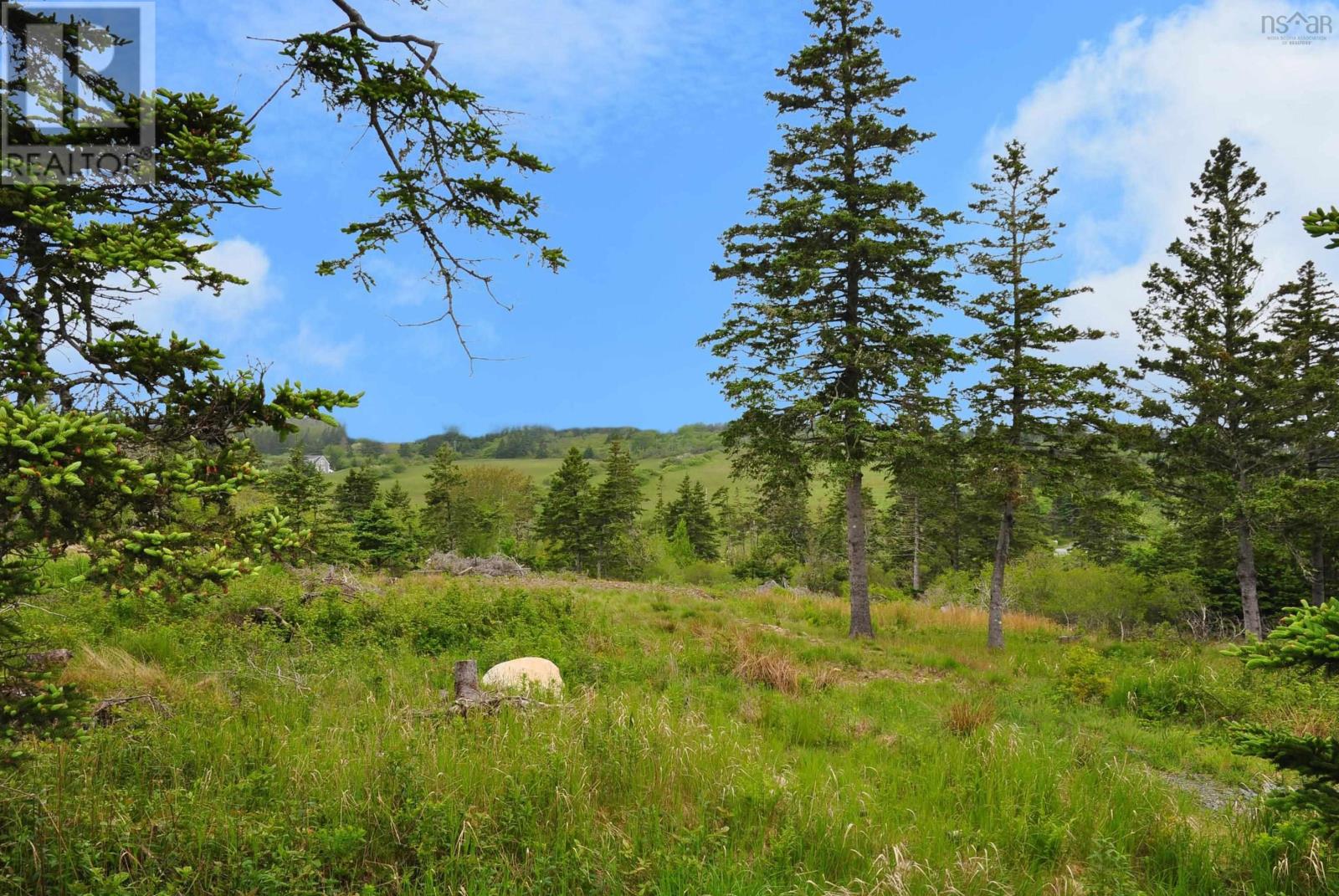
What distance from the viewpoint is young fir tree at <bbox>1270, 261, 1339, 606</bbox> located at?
16.8 metres

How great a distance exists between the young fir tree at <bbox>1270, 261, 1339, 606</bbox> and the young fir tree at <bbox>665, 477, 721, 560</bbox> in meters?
41.4

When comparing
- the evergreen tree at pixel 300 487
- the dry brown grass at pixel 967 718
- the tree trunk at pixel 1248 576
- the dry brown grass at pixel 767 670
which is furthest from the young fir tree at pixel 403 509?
the tree trunk at pixel 1248 576

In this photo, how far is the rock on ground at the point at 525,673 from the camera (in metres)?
8.07

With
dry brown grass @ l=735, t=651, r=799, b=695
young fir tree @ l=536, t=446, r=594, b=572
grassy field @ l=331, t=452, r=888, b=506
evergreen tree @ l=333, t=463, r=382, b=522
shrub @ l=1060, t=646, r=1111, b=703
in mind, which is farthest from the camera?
grassy field @ l=331, t=452, r=888, b=506

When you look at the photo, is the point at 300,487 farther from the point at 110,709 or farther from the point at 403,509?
the point at 110,709

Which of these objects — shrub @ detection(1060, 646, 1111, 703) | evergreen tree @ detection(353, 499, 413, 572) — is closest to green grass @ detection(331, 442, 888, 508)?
evergreen tree @ detection(353, 499, 413, 572)

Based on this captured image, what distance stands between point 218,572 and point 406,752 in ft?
7.78

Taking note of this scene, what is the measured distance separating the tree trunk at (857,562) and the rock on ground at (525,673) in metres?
9.58

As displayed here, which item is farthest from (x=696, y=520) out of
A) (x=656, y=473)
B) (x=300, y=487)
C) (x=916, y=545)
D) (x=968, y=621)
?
(x=656, y=473)

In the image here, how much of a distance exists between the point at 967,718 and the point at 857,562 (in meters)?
8.64

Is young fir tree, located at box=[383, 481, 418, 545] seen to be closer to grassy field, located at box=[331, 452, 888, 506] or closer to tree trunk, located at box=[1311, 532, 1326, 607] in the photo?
tree trunk, located at box=[1311, 532, 1326, 607]

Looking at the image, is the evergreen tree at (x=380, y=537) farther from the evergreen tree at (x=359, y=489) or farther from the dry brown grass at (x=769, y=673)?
the dry brown grass at (x=769, y=673)

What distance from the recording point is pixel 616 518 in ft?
163

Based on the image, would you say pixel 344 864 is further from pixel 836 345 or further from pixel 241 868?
pixel 836 345
